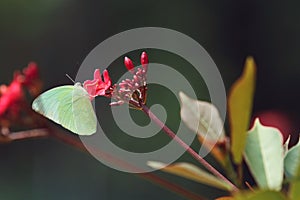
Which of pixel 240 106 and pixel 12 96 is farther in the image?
pixel 12 96

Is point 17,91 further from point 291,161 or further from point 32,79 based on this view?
point 291,161

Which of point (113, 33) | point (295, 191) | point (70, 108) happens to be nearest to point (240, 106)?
point (295, 191)

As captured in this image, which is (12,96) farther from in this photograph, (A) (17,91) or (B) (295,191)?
(B) (295,191)

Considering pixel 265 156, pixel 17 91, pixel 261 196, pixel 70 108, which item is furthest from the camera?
pixel 17 91

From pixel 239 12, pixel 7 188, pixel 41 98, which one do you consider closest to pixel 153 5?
pixel 239 12

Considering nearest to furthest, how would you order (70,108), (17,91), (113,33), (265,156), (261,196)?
(261,196)
(265,156)
(70,108)
(17,91)
(113,33)
